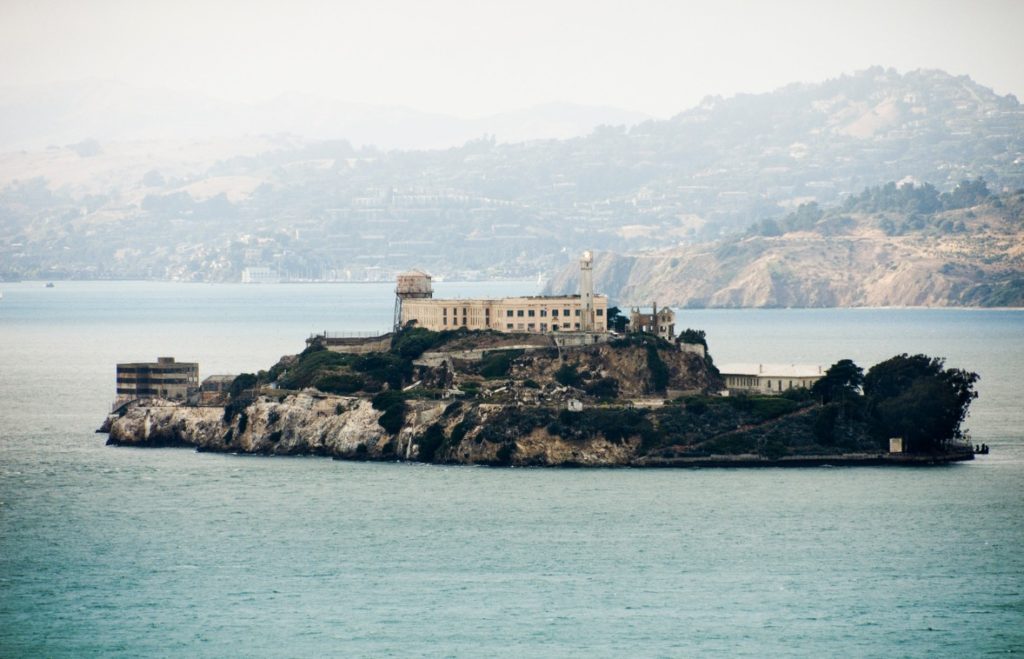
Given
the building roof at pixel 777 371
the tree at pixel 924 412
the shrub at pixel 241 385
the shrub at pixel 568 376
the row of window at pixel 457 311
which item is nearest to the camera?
the tree at pixel 924 412

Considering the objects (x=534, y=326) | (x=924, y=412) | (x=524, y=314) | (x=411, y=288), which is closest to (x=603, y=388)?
(x=534, y=326)

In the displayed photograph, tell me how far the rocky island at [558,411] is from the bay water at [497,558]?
6.68 ft

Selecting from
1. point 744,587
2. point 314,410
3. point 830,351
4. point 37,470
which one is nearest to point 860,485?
point 744,587

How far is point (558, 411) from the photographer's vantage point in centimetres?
9394

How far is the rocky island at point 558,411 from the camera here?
92438mm

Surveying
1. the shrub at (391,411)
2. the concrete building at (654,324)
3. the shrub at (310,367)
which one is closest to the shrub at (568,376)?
the shrub at (391,411)

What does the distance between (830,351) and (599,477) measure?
83.5 meters

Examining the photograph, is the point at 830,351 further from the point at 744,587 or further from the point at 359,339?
the point at 744,587

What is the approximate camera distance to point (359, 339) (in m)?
121

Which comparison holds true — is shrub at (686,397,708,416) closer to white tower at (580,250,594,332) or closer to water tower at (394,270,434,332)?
white tower at (580,250,594,332)

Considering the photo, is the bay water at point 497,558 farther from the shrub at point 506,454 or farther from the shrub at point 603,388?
the shrub at point 603,388

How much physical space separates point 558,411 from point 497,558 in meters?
23.5

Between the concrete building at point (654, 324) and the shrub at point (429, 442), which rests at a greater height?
the concrete building at point (654, 324)

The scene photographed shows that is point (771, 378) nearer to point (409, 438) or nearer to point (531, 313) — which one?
point (531, 313)
